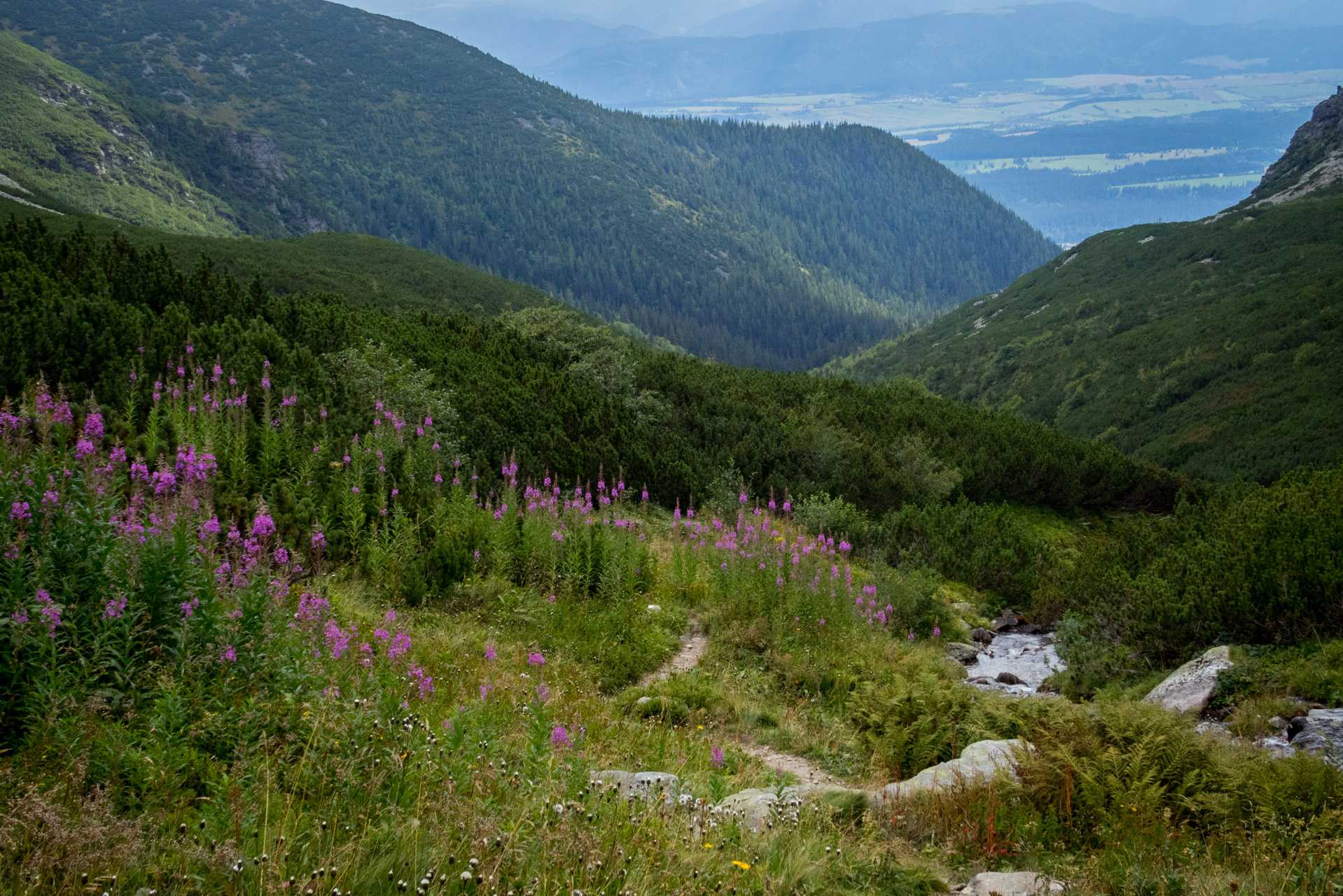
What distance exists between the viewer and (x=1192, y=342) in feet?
177

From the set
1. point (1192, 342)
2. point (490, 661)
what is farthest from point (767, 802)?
point (1192, 342)

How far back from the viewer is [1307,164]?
315 feet

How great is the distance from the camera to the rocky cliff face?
88.8 metres

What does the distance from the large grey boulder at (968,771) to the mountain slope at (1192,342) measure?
112 ft

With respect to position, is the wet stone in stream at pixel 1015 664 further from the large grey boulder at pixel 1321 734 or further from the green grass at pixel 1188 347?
the green grass at pixel 1188 347

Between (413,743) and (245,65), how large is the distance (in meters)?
225

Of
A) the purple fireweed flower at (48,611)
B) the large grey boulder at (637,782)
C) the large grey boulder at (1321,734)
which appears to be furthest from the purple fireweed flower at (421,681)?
the large grey boulder at (1321,734)

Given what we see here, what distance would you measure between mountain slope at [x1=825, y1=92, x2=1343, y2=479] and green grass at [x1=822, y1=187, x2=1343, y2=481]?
13cm

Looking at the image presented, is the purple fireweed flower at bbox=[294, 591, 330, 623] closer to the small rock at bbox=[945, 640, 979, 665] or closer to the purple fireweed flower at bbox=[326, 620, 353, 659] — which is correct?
the purple fireweed flower at bbox=[326, 620, 353, 659]

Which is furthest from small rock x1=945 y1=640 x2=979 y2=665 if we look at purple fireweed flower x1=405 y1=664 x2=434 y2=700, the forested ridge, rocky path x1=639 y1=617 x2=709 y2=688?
purple fireweed flower x1=405 y1=664 x2=434 y2=700

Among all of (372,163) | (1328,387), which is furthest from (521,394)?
(372,163)

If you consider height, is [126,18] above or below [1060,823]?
above

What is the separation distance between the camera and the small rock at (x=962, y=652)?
10336 millimetres

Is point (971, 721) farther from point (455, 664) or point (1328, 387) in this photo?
point (1328, 387)
